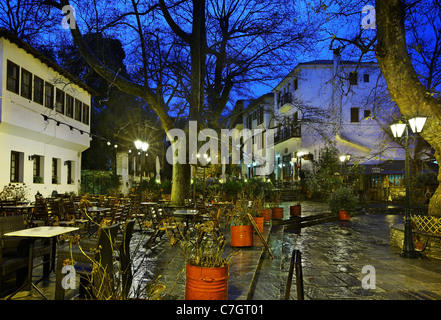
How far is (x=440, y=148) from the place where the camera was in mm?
8617

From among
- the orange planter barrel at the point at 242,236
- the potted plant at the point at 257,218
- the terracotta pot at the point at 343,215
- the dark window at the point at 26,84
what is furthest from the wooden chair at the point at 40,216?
the terracotta pot at the point at 343,215

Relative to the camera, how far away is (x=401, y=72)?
27.8 feet

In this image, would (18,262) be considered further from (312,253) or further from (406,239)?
(406,239)

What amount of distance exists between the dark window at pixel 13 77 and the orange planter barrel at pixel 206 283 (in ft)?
47.5

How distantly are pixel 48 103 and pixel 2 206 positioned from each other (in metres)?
8.60

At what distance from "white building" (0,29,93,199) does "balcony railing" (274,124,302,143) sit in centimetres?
1615

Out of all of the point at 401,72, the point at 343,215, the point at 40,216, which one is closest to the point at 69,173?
the point at 40,216

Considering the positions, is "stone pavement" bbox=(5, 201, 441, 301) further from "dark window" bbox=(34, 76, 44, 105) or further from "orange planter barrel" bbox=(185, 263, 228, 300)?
"dark window" bbox=(34, 76, 44, 105)

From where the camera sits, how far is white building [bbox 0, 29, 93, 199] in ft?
47.8

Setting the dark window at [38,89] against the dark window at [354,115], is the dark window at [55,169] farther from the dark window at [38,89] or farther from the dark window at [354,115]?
the dark window at [354,115]

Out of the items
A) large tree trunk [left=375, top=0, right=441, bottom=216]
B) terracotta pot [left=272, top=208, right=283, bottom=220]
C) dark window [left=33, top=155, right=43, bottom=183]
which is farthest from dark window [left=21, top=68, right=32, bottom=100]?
large tree trunk [left=375, top=0, right=441, bottom=216]

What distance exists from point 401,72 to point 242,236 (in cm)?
556

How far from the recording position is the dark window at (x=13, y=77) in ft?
47.9
